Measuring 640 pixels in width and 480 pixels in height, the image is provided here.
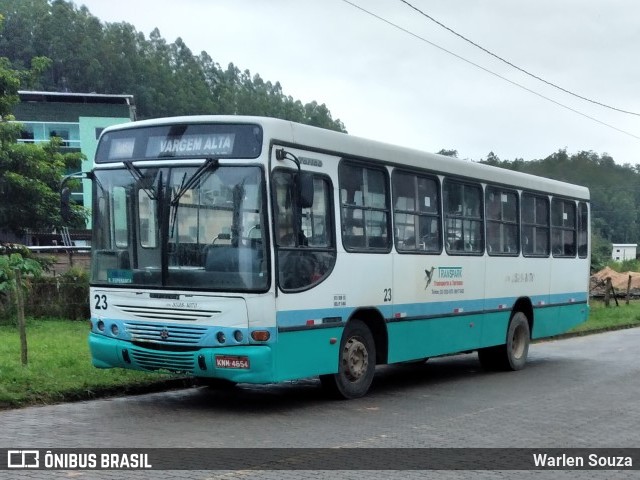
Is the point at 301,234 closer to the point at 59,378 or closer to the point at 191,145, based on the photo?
the point at 191,145

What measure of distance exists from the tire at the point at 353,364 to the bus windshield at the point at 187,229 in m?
1.85

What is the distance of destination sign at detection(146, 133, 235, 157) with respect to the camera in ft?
31.7

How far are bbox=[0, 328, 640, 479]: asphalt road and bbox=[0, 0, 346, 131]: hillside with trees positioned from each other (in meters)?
78.9

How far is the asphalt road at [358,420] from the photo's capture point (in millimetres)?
7848

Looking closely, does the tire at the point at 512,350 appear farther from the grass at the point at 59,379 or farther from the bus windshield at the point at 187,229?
the bus windshield at the point at 187,229

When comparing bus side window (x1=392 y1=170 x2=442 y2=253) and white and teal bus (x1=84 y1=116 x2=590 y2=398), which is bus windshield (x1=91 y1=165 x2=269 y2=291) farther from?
bus side window (x1=392 y1=170 x2=442 y2=253)

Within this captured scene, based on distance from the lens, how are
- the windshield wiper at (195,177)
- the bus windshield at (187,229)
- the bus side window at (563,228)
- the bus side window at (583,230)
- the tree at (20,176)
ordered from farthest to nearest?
the tree at (20,176), the bus side window at (583,230), the bus side window at (563,228), the windshield wiper at (195,177), the bus windshield at (187,229)

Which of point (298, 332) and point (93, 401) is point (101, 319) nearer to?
point (93, 401)

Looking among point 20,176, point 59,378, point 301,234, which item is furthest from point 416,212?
point 20,176

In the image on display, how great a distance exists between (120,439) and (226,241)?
7.89 ft

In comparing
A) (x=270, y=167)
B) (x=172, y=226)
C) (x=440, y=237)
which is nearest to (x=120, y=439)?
(x=172, y=226)

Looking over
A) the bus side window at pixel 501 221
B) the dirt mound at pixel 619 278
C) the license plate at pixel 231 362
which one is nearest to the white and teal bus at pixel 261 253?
the license plate at pixel 231 362

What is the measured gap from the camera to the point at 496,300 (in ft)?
47.5

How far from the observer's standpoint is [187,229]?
380 inches
